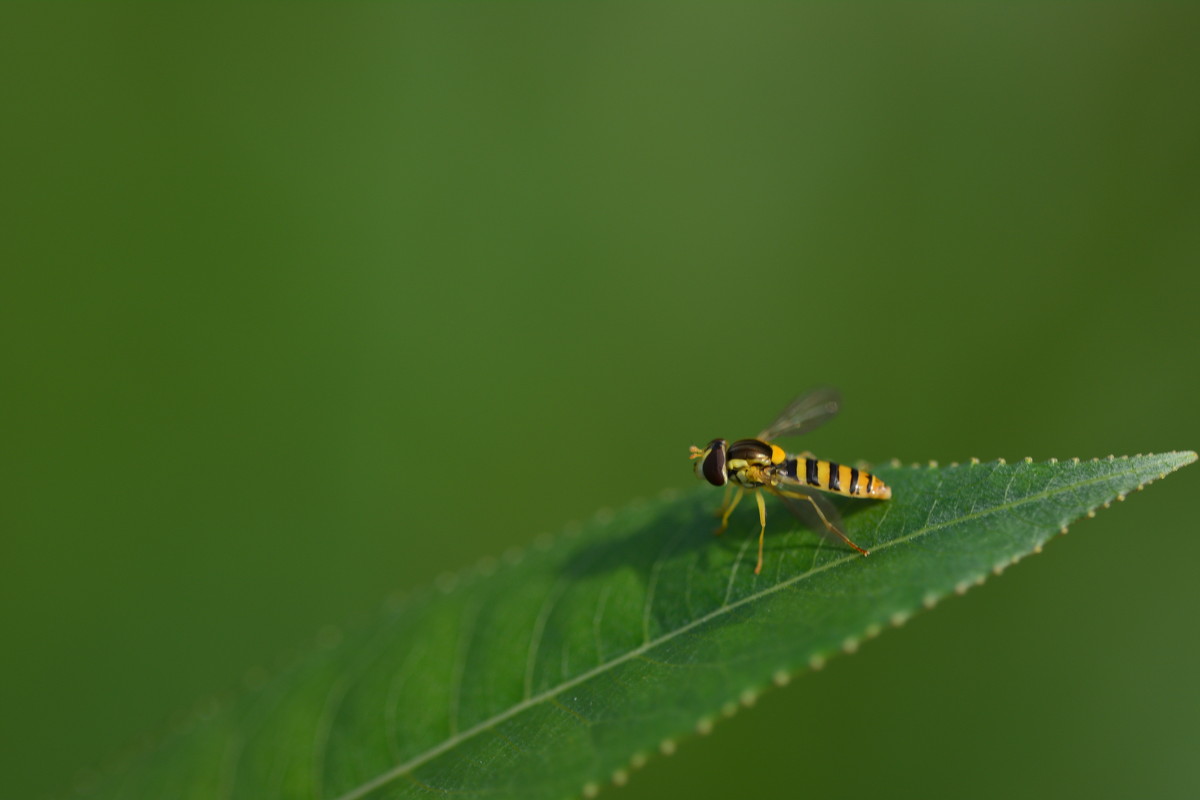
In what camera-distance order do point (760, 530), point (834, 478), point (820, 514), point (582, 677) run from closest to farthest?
point (582, 677) → point (820, 514) → point (760, 530) → point (834, 478)

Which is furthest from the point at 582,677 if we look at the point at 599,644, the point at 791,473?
the point at 791,473

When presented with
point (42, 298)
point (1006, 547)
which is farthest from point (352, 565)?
point (1006, 547)

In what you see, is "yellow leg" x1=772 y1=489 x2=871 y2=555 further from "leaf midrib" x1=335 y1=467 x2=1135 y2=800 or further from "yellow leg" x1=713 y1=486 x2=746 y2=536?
"yellow leg" x1=713 y1=486 x2=746 y2=536

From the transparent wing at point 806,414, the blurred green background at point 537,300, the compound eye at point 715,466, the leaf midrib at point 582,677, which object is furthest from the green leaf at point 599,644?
the blurred green background at point 537,300

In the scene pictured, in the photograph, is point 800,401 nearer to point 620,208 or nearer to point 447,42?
point 620,208

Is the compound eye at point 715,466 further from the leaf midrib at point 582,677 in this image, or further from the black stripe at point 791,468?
the leaf midrib at point 582,677

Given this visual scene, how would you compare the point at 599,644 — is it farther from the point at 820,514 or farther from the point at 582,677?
the point at 820,514

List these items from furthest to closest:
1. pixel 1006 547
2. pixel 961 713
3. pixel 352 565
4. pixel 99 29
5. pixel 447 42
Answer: pixel 447 42, pixel 99 29, pixel 352 565, pixel 961 713, pixel 1006 547
